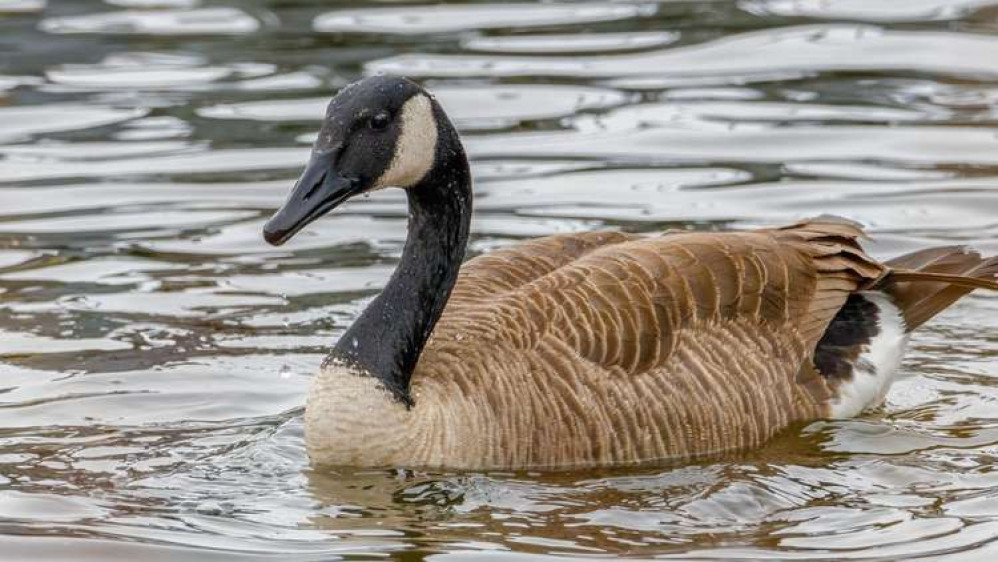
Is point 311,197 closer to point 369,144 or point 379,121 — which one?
point 369,144

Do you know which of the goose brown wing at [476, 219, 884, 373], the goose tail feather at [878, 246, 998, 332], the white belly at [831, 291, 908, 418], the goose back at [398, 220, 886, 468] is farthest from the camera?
the goose tail feather at [878, 246, 998, 332]

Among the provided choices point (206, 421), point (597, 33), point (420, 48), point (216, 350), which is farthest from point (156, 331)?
point (597, 33)

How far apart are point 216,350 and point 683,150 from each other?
5709mm

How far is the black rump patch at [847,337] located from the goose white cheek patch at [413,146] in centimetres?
237

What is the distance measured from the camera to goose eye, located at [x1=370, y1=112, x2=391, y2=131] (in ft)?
29.8

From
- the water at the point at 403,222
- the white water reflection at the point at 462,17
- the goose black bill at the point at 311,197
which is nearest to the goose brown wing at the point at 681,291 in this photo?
the water at the point at 403,222

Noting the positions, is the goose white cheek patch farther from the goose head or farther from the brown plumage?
the brown plumage

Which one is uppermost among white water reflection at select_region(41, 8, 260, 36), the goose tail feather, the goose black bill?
white water reflection at select_region(41, 8, 260, 36)

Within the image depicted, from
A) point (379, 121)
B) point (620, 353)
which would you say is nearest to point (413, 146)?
point (379, 121)

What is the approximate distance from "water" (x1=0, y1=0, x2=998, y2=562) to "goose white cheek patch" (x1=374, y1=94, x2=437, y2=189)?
1352 millimetres

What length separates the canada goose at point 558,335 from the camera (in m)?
9.14

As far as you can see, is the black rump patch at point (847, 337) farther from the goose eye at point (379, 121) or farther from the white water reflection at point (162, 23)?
the white water reflection at point (162, 23)

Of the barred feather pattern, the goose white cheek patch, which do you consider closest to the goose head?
the goose white cheek patch

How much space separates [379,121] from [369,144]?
0.12m
